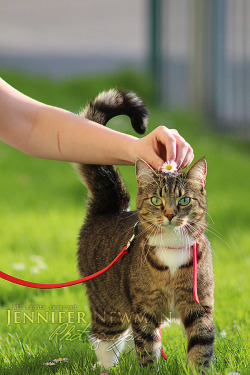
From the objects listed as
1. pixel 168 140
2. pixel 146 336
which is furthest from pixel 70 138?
pixel 146 336

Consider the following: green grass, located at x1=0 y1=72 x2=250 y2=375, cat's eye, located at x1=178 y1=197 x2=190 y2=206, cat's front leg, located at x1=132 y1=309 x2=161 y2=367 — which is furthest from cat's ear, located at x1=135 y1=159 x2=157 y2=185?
cat's front leg, located at x1=132 y1=309 x2=161 y2=367

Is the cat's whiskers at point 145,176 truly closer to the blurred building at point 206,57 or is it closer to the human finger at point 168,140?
the human finger at point 168,140

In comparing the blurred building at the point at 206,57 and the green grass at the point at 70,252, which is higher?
the blurred building at the point at 206,57

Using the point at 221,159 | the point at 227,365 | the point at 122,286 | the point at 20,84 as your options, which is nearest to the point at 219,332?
the point at 227,365

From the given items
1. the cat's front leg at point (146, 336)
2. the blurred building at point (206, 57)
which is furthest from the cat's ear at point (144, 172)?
the blurred building at point (206, 57)

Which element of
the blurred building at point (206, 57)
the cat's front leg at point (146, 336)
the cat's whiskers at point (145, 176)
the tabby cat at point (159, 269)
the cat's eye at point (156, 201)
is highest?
the blurred building at point (206, 57)

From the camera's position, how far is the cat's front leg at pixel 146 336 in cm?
205

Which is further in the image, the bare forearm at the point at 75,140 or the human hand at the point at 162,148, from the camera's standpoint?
the bare forearm at the point at 75,140

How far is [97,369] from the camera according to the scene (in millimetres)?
2143

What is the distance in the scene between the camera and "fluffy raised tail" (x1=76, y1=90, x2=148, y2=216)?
245 cm

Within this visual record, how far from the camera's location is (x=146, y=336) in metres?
2.06

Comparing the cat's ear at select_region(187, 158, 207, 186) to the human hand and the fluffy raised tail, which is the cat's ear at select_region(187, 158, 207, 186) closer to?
the human hand

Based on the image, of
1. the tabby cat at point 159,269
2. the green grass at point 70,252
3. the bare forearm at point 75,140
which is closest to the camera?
the tabby cat at point 159,269

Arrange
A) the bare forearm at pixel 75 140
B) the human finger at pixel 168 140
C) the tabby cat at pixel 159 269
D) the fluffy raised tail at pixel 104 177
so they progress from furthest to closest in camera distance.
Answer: the fluffy raised tail at pixel 104 177
the bare forearm at pixel 75 140
the tabby cat at pixel 159 269
the human finger at pixel 168 140
